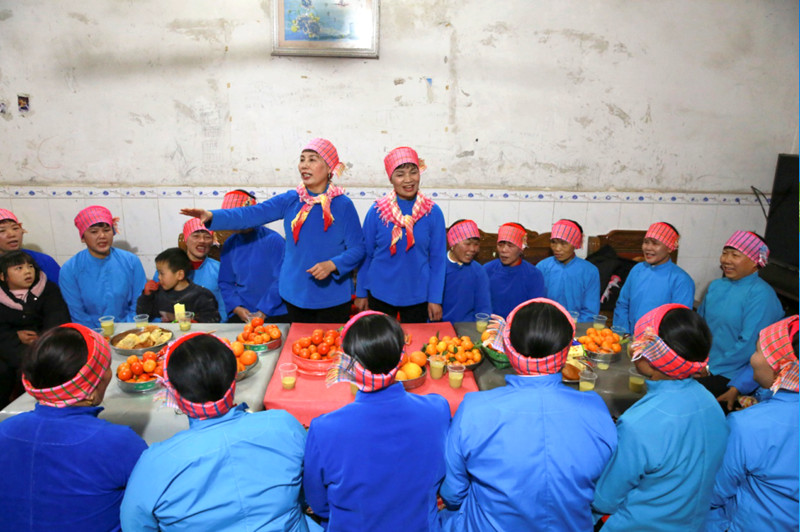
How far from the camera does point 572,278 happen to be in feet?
16.0

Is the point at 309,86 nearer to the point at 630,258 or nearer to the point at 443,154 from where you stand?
the point at 443,154

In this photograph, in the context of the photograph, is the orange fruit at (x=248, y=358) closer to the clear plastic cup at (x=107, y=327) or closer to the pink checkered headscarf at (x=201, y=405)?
the pink checkered headscarf at (x=201, y=405)

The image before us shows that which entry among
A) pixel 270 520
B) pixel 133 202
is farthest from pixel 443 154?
pixel 270 520

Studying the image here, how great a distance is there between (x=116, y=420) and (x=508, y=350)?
2.06 meters

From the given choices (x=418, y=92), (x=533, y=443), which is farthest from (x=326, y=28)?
(x=533, y=443)

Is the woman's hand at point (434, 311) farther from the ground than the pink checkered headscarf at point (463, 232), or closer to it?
closer to it

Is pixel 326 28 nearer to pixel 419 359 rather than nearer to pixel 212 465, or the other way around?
pixel 419 359

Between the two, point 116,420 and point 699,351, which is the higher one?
point 699,351

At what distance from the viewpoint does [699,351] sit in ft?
7.35

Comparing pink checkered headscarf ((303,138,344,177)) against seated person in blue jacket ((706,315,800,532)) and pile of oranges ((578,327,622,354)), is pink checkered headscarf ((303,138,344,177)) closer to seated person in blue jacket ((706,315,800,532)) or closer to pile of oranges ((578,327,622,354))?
pile of oranges ((578,327,622,354))

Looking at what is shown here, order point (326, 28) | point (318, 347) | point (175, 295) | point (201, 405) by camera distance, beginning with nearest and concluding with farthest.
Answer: point (201, 405), point (318, 347), point (175, 295), point (326, 28)

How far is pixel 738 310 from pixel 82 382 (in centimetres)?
463

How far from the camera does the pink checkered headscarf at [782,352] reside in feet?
7.30

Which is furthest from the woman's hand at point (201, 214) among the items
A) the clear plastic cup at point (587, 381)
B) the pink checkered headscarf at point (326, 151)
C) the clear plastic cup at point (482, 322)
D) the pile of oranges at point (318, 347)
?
the clear plastic cup at point (587, 381)
